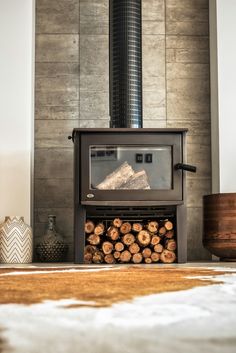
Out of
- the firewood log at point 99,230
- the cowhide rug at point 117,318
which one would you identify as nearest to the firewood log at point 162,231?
the firewood log at point 99,230

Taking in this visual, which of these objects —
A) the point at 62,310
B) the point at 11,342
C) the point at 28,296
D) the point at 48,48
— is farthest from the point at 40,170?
the point at 11,342

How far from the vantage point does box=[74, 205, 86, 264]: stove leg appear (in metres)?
3.76

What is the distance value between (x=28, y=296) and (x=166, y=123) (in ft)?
10.6

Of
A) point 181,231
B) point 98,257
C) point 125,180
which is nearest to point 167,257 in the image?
point 181,231

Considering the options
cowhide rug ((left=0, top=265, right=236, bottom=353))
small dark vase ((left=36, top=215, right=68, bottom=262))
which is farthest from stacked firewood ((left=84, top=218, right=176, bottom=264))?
cowhide rug ((left=0, top=265, right=236, bottom=353))

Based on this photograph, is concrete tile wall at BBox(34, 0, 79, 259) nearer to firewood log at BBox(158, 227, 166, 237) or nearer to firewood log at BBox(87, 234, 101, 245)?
firewood log at BBox(87, 234, 101, 245)

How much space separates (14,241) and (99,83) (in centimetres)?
135

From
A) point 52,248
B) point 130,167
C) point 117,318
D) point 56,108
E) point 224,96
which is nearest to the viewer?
point 117,318

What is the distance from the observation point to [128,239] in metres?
3.84

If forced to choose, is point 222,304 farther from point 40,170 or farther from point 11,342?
point 40,170

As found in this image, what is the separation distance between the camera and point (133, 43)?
13.5ft

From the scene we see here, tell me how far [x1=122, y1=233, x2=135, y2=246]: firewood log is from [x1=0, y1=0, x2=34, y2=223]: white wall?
752mm

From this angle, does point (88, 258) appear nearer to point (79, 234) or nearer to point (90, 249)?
point (90, 249)

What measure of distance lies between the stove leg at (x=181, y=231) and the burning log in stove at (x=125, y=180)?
9.8 inches
